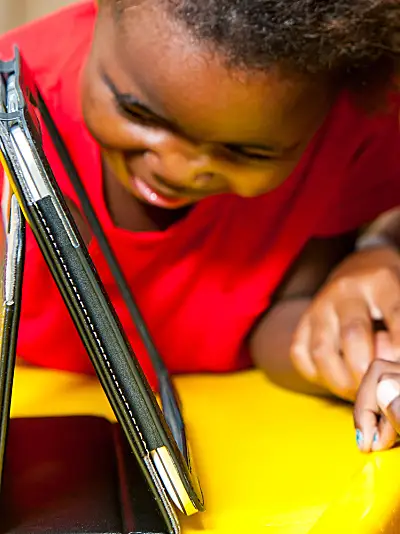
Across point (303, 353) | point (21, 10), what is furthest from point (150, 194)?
point (21, 10)

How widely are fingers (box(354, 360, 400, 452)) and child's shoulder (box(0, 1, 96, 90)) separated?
35 cm

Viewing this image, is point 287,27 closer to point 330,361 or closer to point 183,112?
point 183,112

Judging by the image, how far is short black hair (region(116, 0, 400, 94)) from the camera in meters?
0.42

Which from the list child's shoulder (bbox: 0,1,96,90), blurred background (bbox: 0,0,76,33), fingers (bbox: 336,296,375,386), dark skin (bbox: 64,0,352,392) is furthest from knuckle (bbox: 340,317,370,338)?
blurred background (bbox: 0,0,76,33)

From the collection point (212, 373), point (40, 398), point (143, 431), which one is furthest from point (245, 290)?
point (143, 431)

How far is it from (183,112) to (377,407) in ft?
0.69

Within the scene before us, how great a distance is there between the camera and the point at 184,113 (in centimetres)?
46

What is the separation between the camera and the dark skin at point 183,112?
45cm

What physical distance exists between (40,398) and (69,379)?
5cm

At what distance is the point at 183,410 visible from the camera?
0.56 meters

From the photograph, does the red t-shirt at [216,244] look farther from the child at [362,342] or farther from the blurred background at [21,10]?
the blurred background at [21,10]

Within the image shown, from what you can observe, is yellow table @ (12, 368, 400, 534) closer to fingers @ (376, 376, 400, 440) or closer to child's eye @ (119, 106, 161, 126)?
fingers @ (376, 376, 400, 440)

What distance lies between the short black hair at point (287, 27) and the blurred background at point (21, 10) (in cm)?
69

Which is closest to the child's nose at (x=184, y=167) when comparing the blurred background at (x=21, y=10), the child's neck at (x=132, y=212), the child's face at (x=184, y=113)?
the child's face at (x=184, y=113)
